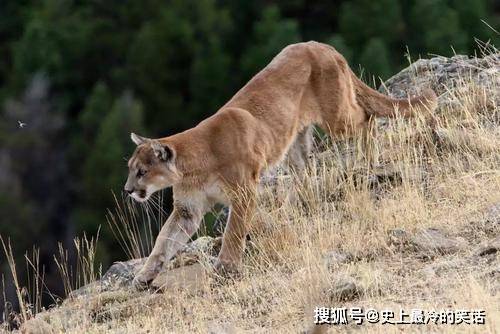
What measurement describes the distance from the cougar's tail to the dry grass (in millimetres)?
108

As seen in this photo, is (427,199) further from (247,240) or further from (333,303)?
(333,303)

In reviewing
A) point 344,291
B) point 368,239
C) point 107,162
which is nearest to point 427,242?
point 368,239

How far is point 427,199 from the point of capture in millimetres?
8727

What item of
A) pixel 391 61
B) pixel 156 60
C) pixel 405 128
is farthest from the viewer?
pixel 156 60

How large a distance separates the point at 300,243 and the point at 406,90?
3635 millimetres

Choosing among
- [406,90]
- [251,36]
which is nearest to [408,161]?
[406,90]

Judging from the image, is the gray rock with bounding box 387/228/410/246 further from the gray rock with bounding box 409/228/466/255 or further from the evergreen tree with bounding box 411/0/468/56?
the evergreen tree with bounding box 411/0/468/56

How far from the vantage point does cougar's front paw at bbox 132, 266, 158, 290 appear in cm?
829

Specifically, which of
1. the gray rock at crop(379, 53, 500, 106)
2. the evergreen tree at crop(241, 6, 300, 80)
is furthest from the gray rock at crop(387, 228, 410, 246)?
the evergreen tree at crop(241, 6, 300, 80)

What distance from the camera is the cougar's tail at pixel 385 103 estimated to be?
392 inches

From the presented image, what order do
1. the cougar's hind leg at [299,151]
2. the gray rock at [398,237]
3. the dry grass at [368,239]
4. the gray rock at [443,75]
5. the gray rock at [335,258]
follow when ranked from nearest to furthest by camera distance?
the dry grass at [368,239] < the gray rock at [335,258] < the gray rock at [398,237] < the cougar's hind leg at [299,151] < the gray rock at [443,75]

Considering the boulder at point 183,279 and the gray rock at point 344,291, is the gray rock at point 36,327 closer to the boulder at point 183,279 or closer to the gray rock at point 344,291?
the boulder at point 183,279

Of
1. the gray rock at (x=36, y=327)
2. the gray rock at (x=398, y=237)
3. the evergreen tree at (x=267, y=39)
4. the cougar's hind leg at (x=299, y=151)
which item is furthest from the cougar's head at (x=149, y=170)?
the evergreen tree at (x=267, y=39)

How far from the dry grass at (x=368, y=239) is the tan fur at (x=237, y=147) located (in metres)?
0.30
